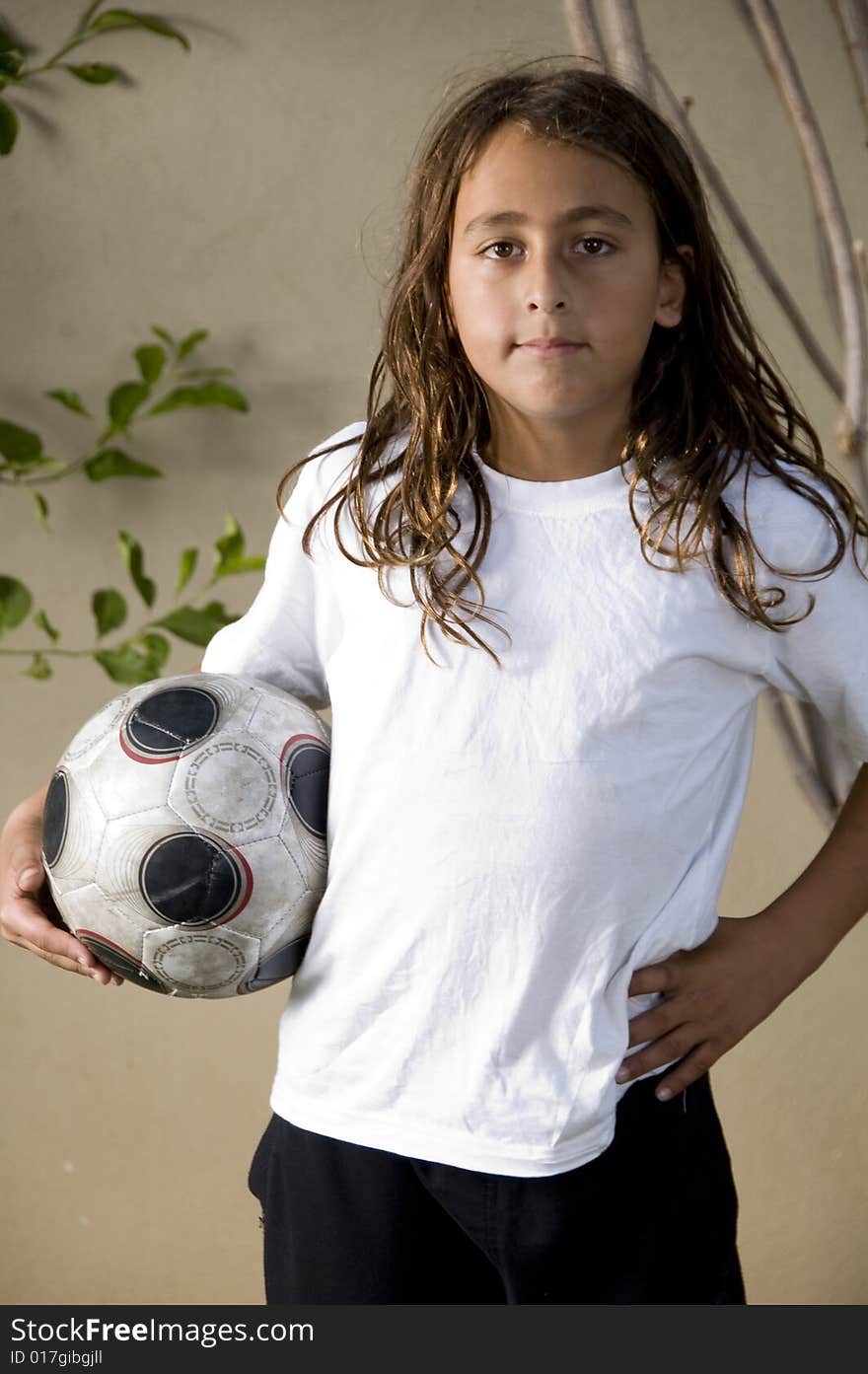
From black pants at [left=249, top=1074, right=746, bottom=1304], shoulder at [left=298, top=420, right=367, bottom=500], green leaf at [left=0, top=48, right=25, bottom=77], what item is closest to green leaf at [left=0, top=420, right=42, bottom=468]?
green leaf at [left=0, top=48, right=25, bottom=77]

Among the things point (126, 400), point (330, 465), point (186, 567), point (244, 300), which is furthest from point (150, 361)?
point (330, 465)

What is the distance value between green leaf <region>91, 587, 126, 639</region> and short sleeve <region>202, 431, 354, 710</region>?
0.54 meters

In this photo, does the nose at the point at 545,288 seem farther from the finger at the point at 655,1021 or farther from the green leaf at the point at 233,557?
the green leaf at the point at 233,557

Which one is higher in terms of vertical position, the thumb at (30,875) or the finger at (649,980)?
the finger at (649,980)

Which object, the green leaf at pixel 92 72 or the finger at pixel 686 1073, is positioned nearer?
the finger at pixel 686 1073

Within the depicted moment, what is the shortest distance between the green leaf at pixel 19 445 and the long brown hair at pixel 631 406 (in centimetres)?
69

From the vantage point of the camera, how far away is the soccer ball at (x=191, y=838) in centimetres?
101

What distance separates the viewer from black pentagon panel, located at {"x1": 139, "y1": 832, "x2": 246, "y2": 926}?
1010mm

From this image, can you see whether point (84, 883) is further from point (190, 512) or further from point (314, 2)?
point (314, 2)

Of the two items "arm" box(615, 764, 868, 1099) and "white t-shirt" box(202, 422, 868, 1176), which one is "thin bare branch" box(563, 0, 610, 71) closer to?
"white t-shirt" box(202, 422, 868, 1176)

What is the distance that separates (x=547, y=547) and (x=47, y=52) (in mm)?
1142

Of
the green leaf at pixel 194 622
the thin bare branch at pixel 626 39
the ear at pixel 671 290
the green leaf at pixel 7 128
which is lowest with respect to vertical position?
the green leaf at pixel 194 622

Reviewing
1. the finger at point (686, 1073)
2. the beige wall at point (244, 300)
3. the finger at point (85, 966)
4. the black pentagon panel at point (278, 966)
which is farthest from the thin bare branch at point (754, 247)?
the finger at point (85, 966)

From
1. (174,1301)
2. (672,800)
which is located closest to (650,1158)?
(672,800)
